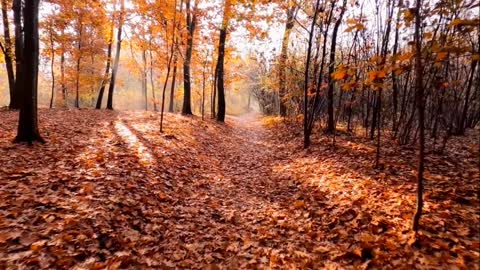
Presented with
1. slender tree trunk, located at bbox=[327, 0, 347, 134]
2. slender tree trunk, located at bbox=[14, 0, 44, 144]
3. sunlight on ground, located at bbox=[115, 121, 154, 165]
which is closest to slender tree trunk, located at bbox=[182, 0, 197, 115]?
sunlight on ground, located at bbox=[115, 121, 154, 165]

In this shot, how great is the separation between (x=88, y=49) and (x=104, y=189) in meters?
20.6

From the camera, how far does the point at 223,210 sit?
5.96m

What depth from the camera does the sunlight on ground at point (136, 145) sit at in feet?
25.0

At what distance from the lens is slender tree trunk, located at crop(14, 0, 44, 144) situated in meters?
7.02

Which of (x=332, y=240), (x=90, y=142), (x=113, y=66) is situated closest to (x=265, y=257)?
(x=332, y=240)

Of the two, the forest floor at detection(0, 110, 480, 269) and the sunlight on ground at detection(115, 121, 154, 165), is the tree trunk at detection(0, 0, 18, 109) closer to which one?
the sunlight on ground at detection(115, 121, 154, 165)

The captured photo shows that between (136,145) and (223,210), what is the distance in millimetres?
4124

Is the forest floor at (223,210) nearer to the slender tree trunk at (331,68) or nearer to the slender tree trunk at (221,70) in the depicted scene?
the slender tree trunk at (331,68)

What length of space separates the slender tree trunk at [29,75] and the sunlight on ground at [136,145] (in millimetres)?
2474

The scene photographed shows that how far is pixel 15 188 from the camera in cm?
506

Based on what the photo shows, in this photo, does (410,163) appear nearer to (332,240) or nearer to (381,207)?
(381,207)

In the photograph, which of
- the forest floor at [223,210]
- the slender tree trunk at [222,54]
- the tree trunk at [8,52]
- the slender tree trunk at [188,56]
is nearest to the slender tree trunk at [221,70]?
the slender tree trunk at [222,54]

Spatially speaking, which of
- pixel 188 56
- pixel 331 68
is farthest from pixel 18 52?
pixel 331 68

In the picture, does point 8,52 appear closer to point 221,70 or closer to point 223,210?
point 221,70
